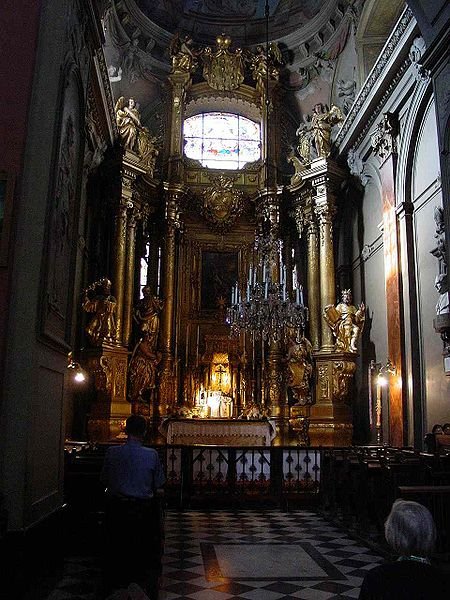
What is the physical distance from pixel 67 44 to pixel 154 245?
11.3 m

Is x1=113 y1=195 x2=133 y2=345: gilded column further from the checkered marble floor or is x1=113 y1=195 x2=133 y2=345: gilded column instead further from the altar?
the checkered marble floor

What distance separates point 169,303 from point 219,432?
399 centimetres

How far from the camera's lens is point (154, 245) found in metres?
16.9

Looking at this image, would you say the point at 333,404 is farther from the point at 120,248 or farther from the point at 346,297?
the point at 120,248

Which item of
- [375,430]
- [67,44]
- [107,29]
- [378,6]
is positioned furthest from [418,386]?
[107,29]

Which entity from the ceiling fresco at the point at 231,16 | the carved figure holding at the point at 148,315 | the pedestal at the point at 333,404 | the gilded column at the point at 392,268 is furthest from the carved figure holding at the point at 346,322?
the ceiling fresco at the point at 231,16

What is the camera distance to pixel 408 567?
2.06 metres

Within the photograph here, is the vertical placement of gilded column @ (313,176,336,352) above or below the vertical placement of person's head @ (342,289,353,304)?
above

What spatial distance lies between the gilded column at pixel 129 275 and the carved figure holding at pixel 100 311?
41.5 inches

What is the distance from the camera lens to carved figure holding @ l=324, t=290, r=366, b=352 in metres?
14.2

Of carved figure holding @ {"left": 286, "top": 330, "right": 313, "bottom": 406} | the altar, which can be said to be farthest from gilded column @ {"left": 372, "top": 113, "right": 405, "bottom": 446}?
carved figure holding @ {"left": 286, "top": 330, "right": 313, "bottom": 406}

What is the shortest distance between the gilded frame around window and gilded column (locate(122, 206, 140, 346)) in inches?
402

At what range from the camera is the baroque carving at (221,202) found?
54.8ft

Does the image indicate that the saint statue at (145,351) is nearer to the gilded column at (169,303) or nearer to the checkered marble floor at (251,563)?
the gilded column at (169,303)
